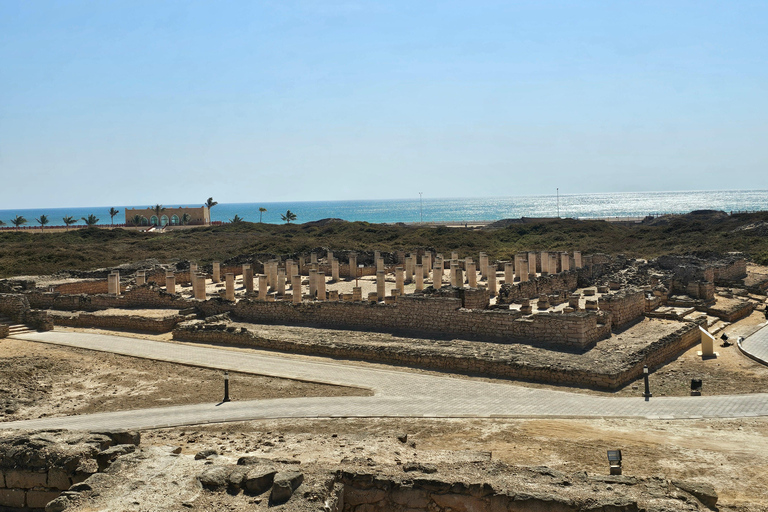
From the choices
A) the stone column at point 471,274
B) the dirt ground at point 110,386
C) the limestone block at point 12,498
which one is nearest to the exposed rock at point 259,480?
the limestone block at point 12,498

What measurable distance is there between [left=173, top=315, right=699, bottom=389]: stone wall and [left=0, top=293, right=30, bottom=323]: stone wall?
6740mm

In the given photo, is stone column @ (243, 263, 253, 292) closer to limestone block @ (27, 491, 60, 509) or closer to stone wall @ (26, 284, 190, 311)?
stone wall @ (26, 284, 190, 311)

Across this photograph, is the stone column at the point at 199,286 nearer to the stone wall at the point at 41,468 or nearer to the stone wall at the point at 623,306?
the stone wall at the point at 623,306

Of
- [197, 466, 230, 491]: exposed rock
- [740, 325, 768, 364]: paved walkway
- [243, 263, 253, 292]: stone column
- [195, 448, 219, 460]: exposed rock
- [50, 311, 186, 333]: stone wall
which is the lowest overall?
[740, 325, 768, 364]: paved walkway

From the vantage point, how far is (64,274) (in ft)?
114

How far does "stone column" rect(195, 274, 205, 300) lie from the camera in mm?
26891

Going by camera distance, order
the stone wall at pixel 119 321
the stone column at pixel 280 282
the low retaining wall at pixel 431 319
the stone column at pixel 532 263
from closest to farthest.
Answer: the low retaining wall at pixel 431 319 < the stone wall at pixel 119 321 < the stone column at pixel 280 282 < the stone column at pixel 532 263

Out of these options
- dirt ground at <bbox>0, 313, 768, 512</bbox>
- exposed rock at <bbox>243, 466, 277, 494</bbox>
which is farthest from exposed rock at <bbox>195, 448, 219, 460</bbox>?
exposed rock at <bbox>243, 466, 277, 494</bbox>

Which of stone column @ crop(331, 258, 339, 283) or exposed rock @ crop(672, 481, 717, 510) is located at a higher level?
stone column @ crop(331, 258, 339, 283)

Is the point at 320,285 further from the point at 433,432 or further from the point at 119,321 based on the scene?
the point at 433,432

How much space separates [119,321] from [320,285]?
773 cm

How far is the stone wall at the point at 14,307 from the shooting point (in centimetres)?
2292

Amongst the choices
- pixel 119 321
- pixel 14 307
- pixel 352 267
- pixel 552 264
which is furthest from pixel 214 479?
pixel 552 264

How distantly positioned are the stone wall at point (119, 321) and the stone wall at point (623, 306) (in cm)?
1511
